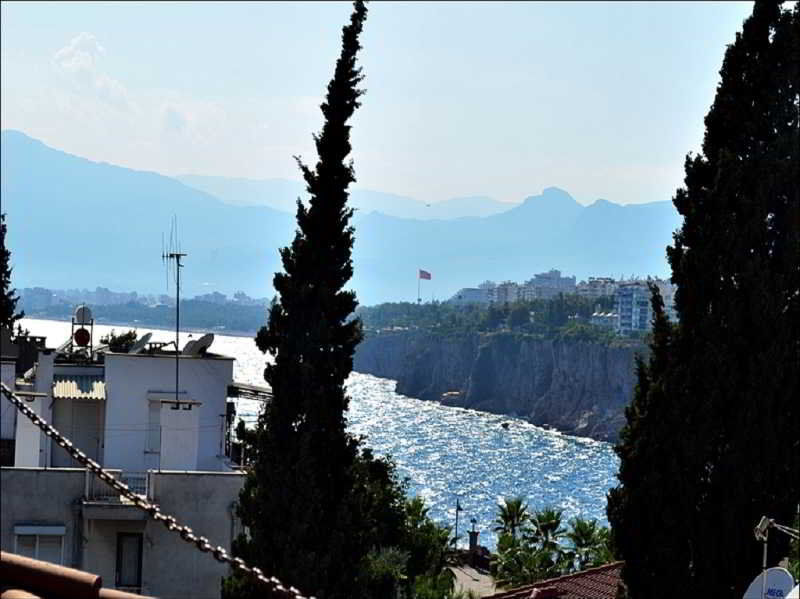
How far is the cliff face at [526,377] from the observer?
110562 millimetres

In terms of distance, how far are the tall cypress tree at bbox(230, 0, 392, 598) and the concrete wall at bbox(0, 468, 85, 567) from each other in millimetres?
1418

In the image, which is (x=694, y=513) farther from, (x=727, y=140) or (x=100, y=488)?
(x=100, y=488)

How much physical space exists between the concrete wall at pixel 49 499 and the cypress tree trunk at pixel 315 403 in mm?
1424

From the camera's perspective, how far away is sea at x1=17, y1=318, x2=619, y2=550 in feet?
191

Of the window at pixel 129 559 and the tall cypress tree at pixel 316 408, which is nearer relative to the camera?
the window at pixel 129 559

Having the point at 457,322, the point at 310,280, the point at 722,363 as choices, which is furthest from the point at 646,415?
the point at 457,322

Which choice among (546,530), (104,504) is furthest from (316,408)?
(546,530)

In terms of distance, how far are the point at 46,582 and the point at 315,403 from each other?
768 centimetres

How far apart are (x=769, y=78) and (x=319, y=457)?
17.0 ft

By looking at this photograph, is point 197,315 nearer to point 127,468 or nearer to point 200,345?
point 200,345

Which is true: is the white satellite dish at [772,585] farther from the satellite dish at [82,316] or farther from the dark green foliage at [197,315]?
the dark green foliage at [197,315]

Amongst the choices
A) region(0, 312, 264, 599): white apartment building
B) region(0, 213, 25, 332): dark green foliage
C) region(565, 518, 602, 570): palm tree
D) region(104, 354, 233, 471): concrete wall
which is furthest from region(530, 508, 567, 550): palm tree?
region(104, 354, 233, 471): concrete wall

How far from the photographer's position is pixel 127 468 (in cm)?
1294

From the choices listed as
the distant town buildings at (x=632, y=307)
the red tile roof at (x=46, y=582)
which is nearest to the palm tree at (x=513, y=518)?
the red tile roof at (x=46, y=582)
